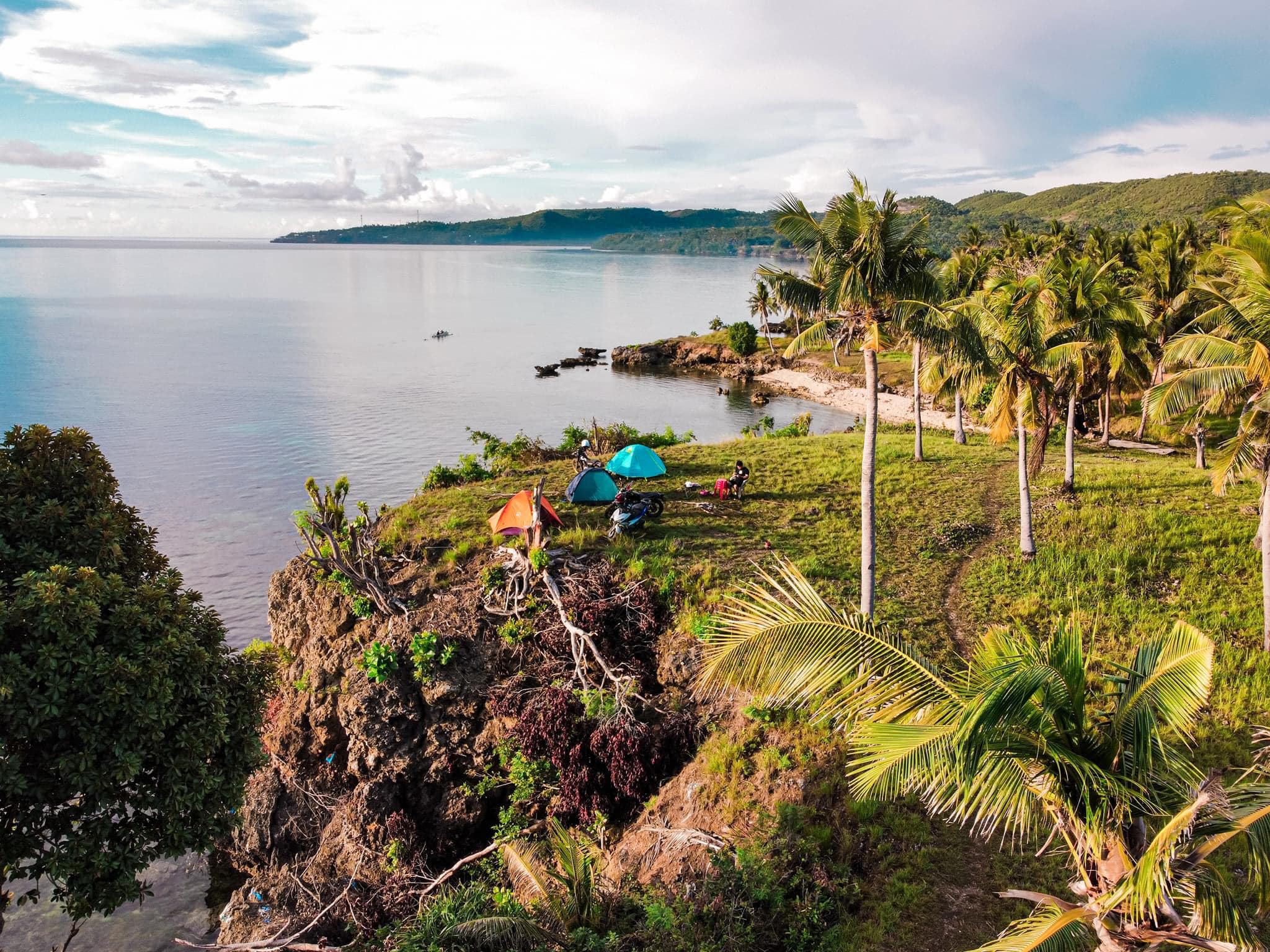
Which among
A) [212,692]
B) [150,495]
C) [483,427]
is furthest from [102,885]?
[483,427]

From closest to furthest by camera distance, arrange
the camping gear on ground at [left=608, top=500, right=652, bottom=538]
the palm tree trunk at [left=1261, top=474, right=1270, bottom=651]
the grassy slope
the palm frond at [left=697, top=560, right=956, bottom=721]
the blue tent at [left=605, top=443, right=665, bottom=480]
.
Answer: the palm frond at [left=697, top=560, right=956, bottom=721] → the grassy slope → the palm tree trunk at [left=1261, top=474, right=1270, bottom=651] → the camping gear on ground at [left=608, top=500, right=652, bottom=538] → the blue tent at [left=605, top=443, right=665, bottom=480]

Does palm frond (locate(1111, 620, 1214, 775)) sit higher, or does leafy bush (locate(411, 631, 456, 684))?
palm frond (locate(1111, 620, 1214, 775))

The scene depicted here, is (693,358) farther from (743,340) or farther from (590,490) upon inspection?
(590,490)

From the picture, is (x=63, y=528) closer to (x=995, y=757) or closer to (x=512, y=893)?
(x=512, y=893)

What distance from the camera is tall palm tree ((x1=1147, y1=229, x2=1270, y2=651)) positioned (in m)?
13.7

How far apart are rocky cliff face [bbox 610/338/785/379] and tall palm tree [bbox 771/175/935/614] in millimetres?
74725

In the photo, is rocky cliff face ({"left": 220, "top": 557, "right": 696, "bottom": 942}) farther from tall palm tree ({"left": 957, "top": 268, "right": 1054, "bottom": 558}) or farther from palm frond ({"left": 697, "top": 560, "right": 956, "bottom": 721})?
tall palm tree ({"left": 957, "top": 268, "right": 1054, "bottom": 558})

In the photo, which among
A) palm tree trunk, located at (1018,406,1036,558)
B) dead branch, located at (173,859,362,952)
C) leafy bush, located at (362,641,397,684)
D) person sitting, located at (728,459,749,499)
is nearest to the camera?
dead branch, located at (173,859,362,952)

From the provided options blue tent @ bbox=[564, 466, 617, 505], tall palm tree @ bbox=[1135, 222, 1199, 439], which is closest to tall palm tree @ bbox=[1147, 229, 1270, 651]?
blue tent @ bbox=[564, 466, 617, 505]

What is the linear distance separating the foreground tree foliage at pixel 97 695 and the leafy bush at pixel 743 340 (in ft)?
282

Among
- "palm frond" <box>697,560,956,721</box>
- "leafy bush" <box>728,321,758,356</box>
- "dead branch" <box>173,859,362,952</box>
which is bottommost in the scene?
"dead branch" <box>173,859,362,952</box>

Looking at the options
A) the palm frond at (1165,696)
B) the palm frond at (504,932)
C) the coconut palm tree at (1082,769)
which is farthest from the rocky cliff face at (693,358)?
the palm frond at (1165,696)

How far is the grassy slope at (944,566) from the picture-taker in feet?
39.3

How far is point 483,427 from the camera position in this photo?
62250 mm
